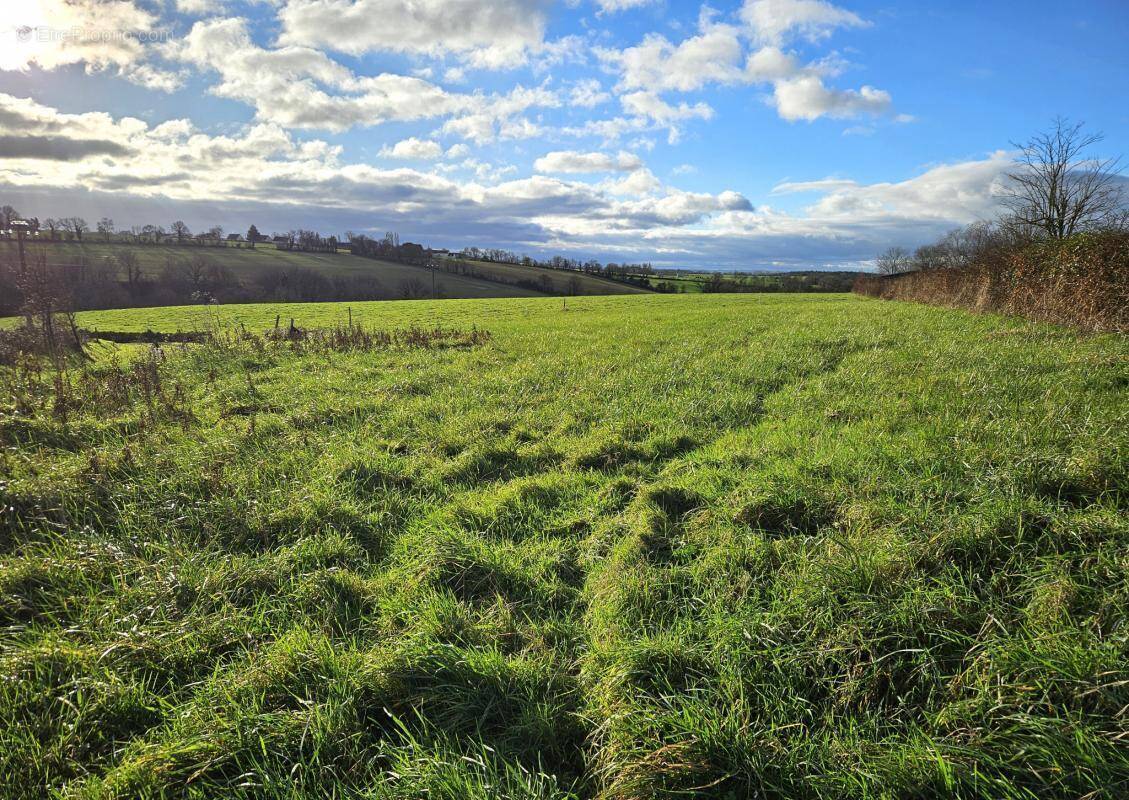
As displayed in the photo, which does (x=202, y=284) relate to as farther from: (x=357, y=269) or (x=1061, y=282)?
(x=1061, y=282)

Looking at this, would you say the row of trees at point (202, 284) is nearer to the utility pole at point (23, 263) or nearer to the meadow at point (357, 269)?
the meadow at point (357, 269)

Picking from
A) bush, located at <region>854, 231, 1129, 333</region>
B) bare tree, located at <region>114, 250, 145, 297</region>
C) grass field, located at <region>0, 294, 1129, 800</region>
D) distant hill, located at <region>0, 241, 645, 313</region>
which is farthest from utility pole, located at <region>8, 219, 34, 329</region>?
bare tree, located at <region>114, 250, 145, 297</region>

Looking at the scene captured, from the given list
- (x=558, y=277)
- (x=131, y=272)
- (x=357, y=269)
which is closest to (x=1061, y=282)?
(x=558, y=277)

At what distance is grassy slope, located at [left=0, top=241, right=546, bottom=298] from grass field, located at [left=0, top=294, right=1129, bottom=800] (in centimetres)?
7558

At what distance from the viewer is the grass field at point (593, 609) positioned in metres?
2.41

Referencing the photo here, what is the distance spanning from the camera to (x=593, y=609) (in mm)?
3689

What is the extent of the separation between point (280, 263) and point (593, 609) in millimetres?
110588

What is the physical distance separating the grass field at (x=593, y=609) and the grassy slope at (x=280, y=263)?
7558cm

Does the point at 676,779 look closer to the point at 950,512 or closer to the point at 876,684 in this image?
the point at 876,684

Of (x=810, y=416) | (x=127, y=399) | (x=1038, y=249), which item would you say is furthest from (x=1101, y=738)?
(x=1038, y=249)

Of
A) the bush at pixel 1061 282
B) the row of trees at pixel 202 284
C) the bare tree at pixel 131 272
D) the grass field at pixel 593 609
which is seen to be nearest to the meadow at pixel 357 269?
the row of trees at pixel 202 284

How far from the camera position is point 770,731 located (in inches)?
99.2

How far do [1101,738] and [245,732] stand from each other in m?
4.04

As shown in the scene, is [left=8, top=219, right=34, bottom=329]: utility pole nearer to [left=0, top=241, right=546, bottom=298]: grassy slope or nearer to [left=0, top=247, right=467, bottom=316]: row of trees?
[left=0, top=247, right=467, bottom=316]: row of trees
